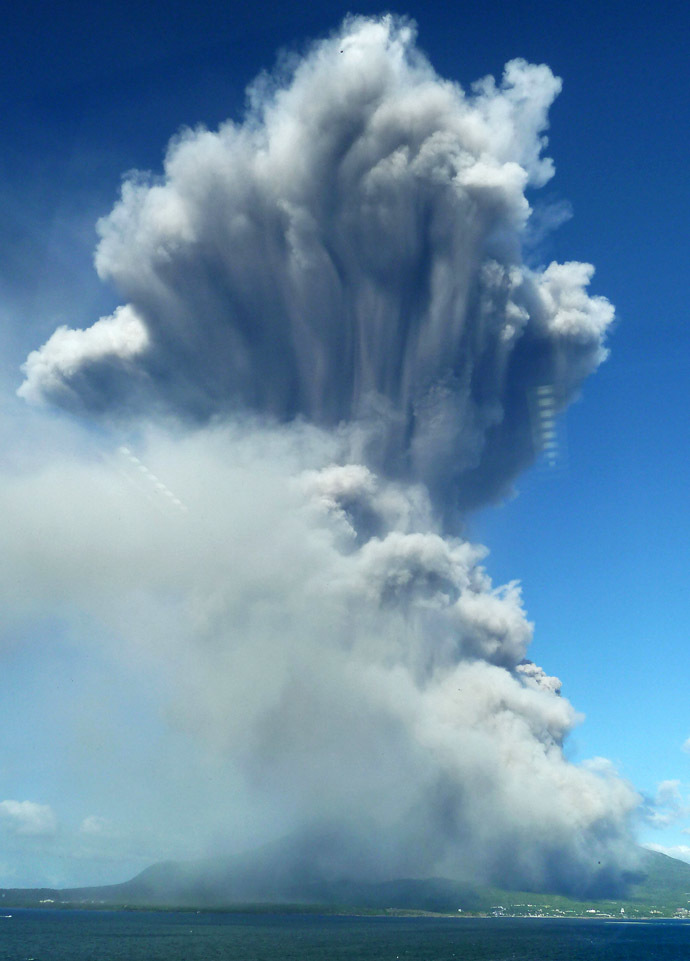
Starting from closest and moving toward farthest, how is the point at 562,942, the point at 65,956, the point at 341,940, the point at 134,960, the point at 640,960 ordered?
the point at 134,960 → the point at 65,956 → the point at 640,960 → the point at 341,940 → the point at 562,942

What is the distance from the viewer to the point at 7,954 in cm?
11912

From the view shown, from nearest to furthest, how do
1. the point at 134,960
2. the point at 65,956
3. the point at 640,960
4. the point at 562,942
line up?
the point at 134,960
the point at 65,956
the point at 640,960
the point at 562,942

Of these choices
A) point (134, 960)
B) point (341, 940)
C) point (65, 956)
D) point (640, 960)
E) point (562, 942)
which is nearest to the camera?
point (134, 960)

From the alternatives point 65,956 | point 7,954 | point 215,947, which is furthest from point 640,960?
point 7,954

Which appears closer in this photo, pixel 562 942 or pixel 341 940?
pixel 341 940

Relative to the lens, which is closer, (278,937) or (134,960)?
(134,960)

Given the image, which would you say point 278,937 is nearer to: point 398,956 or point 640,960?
point 398,956

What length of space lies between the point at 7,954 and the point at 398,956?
67649 millimetres

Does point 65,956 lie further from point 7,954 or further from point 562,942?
point 562,942

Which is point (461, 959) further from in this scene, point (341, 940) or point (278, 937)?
point (278, 937)

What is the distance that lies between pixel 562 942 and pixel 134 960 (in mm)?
120094

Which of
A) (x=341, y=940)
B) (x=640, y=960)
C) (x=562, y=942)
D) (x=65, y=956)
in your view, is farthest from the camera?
(x=562, y=942)

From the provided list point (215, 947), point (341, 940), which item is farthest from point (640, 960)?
point (215, 947)

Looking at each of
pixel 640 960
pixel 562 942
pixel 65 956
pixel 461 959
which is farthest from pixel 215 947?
pixel 562 942
